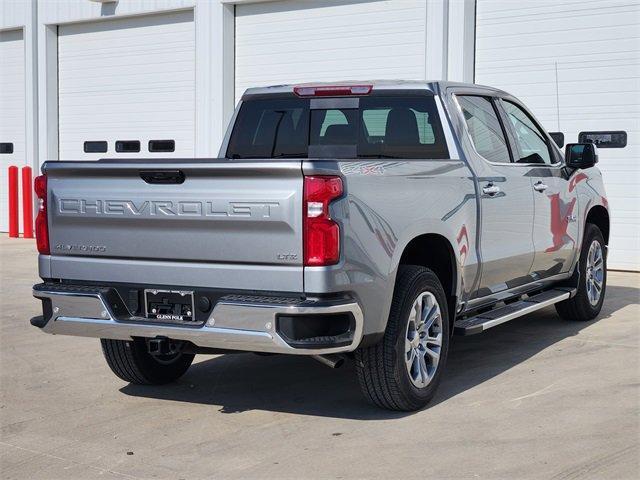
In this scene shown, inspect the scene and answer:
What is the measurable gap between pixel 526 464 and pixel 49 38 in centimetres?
1527

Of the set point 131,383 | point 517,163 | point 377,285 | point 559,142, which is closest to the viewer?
point 377,285

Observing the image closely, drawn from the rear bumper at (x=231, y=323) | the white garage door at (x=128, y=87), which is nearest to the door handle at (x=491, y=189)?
the rear bumper at (x=231, y=323)

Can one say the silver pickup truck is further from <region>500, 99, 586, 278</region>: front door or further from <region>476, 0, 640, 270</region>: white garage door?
<region>476, 0, 640, 270</region>: white garage door

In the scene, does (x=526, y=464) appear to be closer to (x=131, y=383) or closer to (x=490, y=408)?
(x=490, y=408)

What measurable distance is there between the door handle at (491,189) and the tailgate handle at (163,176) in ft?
7.00

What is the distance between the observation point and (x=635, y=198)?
481 inches

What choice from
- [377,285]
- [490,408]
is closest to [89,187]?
[377,285]

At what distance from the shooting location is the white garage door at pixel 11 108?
18656 mm

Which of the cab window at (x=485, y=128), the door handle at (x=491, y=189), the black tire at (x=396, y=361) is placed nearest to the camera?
the black tire at (x=396, y=361)

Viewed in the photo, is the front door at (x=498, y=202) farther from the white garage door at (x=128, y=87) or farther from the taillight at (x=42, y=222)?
the white garage door at (x=128, y=87)

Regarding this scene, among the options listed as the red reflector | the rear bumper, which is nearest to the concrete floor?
the rear bumper

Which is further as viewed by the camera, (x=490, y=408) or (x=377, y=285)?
(x=490, y=408)

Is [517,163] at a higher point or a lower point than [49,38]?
lower

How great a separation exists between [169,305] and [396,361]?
1226 millimetres
